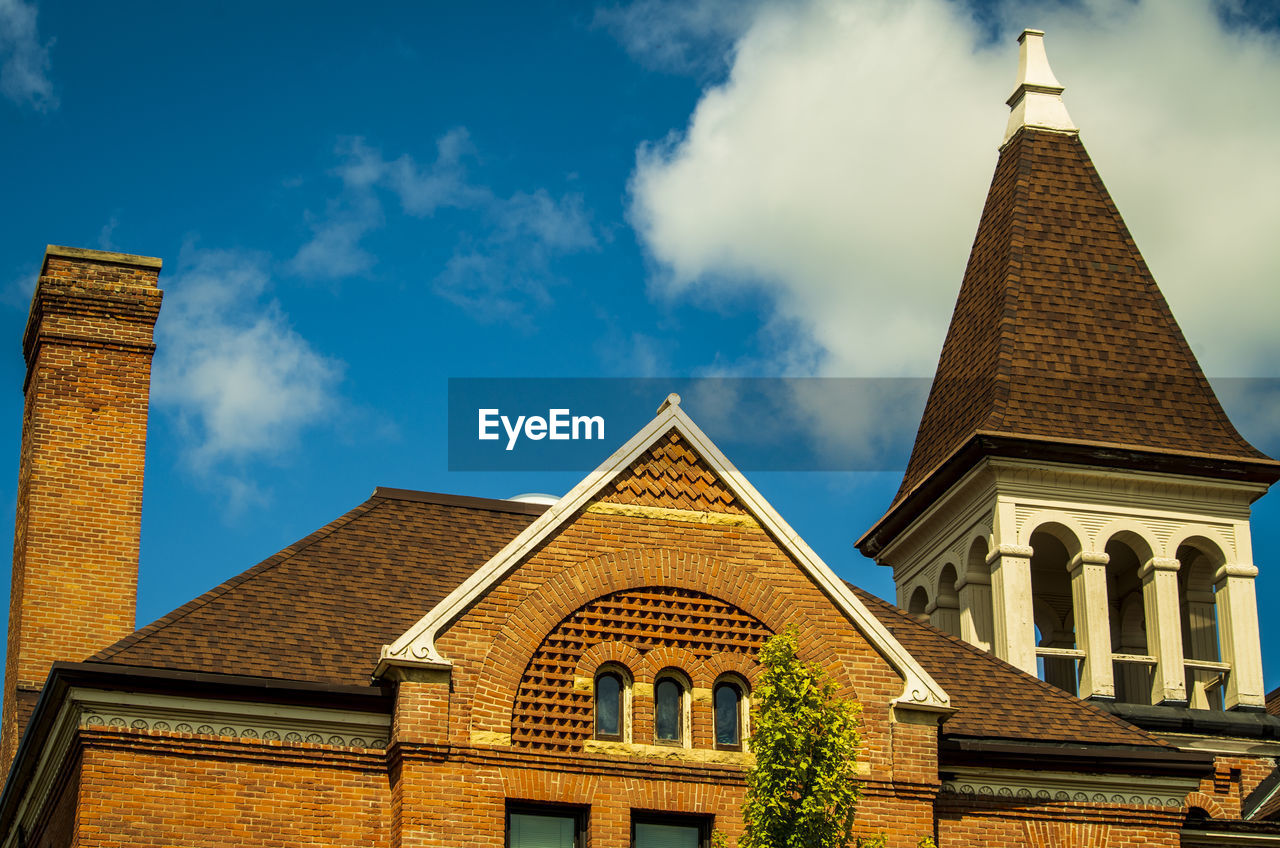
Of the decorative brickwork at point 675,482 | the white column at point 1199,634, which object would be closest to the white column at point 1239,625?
the white column at point 1199,634

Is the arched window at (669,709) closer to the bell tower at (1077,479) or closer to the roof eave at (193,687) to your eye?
the roof eave at (193,687)

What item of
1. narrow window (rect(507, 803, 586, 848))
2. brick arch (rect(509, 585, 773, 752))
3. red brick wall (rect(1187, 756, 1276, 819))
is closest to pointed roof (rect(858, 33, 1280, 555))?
red brick wall (rect(1187, 756, 1276, 819))

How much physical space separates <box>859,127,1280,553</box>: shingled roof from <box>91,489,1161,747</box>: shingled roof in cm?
855

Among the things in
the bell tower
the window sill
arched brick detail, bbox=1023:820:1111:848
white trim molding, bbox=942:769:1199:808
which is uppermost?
the bell tower

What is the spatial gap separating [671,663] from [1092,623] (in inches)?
501

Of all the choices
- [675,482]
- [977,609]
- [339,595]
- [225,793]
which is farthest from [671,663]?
[977,609]

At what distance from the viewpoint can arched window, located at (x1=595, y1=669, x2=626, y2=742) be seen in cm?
2181

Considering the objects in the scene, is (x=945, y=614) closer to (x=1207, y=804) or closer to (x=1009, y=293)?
(x=1009, y=293)

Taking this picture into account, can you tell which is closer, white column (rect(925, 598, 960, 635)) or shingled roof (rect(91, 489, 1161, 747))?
shingled roof (rect(91, 489, 1161, 747))

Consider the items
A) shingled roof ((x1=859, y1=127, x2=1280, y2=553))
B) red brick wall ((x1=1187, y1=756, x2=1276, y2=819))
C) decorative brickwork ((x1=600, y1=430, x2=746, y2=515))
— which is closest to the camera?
decorative brickwork ((x1=600, y1=430, x2=746, y2=515))

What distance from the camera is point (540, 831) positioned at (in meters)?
21.4

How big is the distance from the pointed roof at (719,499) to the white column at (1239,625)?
11.9 m

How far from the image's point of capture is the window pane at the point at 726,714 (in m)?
22.2

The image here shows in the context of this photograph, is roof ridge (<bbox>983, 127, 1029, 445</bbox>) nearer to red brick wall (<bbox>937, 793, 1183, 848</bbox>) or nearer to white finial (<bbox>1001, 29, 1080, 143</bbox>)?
white finial (<bbox>1001, 29, 1080, 143</bbox>)
